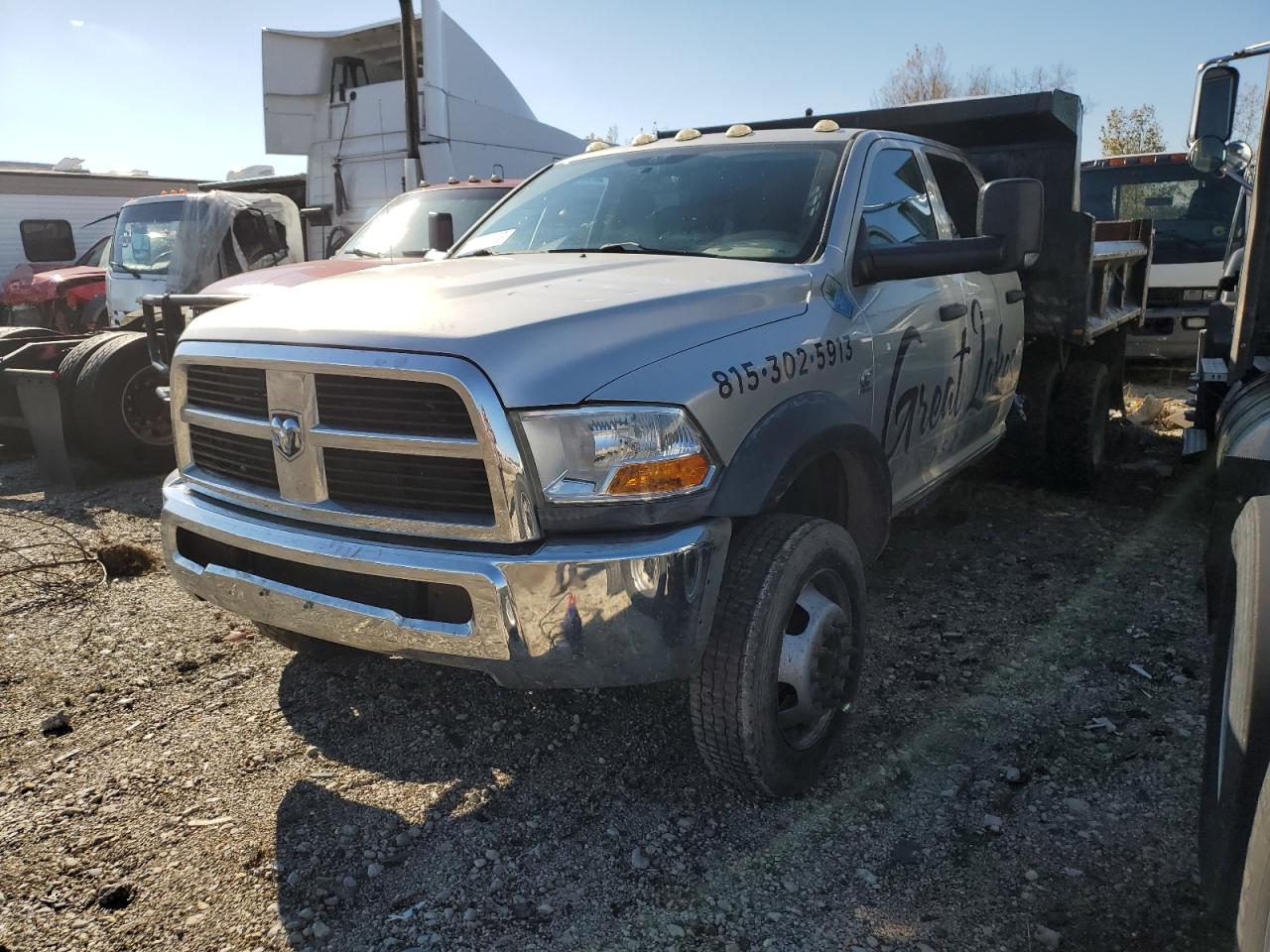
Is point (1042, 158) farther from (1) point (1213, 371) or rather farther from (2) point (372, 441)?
(2) point (372, 441)

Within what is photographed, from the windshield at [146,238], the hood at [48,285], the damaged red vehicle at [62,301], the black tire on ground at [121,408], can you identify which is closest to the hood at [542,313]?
the black tire on ground at [121,408]

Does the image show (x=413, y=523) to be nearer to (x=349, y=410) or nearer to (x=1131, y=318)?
(x=349, y=410)

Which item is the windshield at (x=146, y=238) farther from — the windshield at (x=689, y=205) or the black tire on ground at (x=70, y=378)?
the windshield at (x=689, y=205)

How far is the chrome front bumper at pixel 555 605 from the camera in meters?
2.17

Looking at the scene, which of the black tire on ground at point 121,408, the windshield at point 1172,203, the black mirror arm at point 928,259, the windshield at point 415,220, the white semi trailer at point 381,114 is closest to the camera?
the black mirror arm at point 928,259

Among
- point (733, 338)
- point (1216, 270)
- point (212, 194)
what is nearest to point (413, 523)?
point (733, 338)

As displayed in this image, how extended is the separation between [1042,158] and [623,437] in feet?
13.3

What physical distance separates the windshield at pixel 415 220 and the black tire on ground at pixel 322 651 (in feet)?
13.2

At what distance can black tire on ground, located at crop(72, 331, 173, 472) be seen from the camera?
249 inches

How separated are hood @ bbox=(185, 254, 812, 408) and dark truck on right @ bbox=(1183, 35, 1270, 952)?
1.30 metres

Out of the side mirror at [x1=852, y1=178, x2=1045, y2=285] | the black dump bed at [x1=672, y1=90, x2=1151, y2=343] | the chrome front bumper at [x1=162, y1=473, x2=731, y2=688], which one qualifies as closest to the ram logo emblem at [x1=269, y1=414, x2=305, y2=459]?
the chrome front bumper at [x1=162, y1=473, x2=731, y2=688]

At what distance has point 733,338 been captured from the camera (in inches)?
100.0

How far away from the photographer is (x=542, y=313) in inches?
94.0

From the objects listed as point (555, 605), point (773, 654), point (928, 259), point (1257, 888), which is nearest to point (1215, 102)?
point (928, 259)
